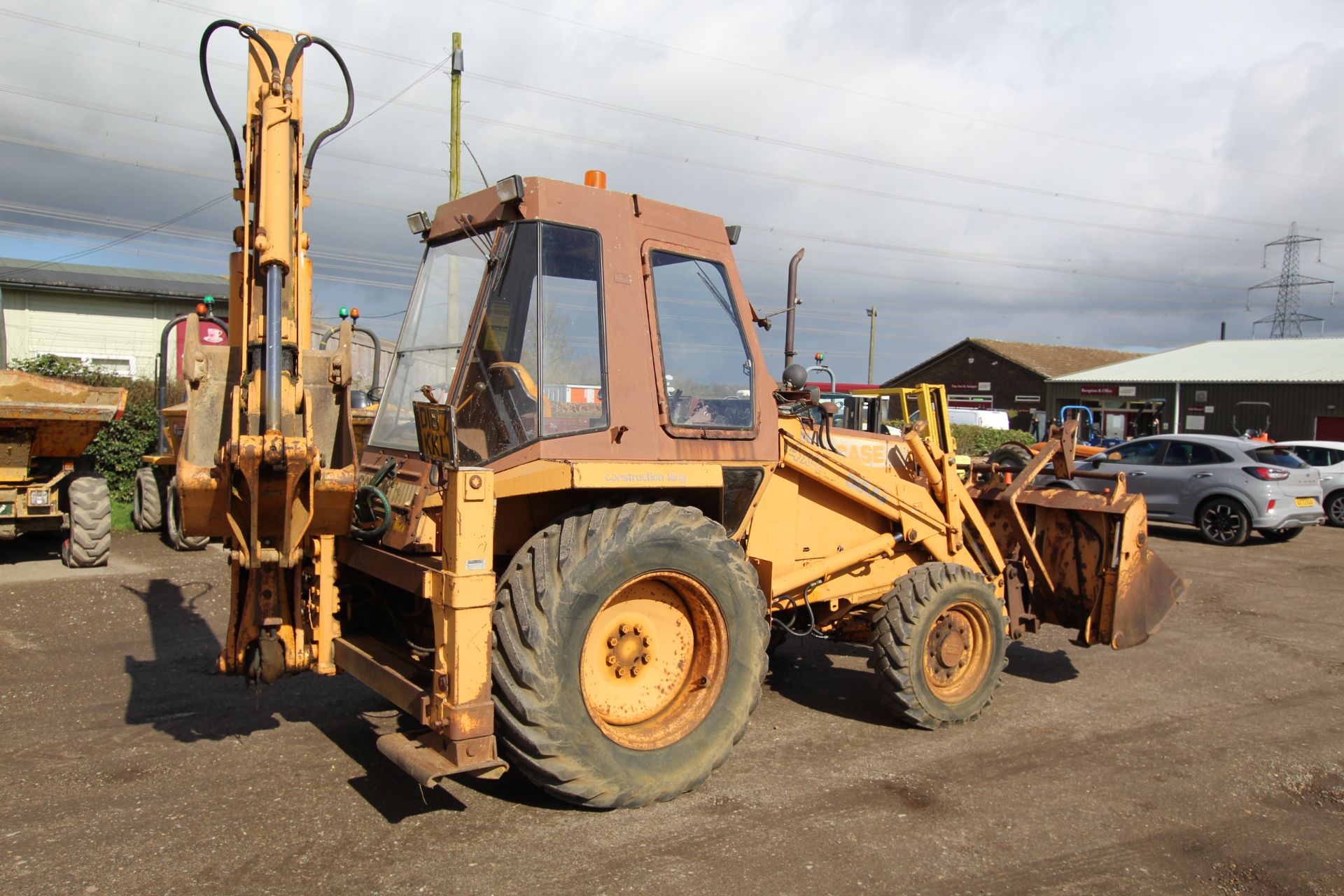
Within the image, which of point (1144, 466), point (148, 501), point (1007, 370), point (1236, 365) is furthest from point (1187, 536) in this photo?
point (1007, 370)

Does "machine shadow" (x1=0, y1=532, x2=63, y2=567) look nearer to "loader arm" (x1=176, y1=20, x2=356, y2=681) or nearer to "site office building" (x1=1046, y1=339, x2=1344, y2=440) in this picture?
"loader arm" (x1=176, y1=20, x2=356, y2=681)

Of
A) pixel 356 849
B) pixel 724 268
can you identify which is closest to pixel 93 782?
pixel 356 849

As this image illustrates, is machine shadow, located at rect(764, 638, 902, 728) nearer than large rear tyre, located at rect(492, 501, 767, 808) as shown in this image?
No

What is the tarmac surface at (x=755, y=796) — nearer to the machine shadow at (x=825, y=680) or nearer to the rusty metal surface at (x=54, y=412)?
the machine shadow at (x=825, y=680)

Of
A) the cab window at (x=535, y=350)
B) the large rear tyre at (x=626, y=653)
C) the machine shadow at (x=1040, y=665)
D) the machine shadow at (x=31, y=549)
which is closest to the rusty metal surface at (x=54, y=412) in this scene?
the machine shadow at (x=31, y=549)

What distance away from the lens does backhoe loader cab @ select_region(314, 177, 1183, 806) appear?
3953 millimetres

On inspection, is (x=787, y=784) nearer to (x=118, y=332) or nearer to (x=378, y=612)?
(x=378, y=612)

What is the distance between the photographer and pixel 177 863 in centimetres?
373

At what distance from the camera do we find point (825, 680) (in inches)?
264

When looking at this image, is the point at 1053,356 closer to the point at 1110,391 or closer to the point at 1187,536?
the point at 1110,391

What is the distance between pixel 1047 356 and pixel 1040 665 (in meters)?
42.5

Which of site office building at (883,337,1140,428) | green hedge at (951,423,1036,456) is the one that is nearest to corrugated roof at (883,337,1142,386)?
site office building at (883,337,1140,428)

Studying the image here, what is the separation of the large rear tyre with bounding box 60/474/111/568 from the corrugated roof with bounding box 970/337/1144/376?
39563 mm

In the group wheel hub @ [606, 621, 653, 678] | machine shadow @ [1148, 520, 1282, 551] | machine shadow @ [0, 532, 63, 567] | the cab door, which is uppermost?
the cab door
